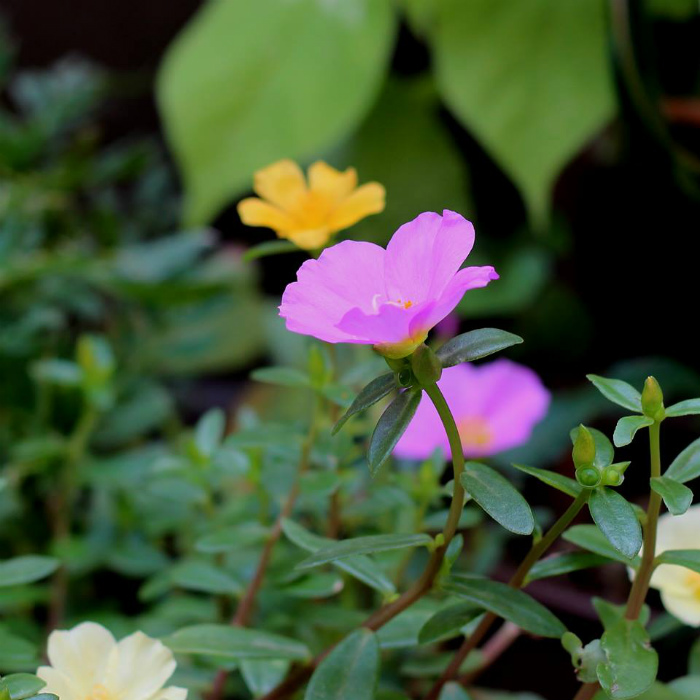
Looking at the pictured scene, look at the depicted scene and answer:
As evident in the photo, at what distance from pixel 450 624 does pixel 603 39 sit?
0.58 metres

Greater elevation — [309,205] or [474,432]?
[309,205]

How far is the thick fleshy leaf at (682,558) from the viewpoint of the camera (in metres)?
0.22

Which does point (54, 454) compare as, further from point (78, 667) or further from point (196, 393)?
point (196, 393)

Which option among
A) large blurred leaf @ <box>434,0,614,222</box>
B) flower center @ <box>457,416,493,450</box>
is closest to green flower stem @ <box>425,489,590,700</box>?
flower center @ <box>457,416,493,450</box>

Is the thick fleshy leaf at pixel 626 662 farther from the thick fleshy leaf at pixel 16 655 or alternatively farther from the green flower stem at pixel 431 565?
the thick fleshy leaf at pixel 16 655

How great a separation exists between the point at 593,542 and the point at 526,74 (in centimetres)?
52

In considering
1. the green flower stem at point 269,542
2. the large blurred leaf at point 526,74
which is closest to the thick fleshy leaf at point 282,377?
the green flower stem at point 269,542

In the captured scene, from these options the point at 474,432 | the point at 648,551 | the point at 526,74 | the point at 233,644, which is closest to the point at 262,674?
the point at 233,644

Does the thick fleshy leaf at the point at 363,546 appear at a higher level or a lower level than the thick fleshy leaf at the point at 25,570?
higher

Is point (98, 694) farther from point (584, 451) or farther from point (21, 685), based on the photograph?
point (584, 451)

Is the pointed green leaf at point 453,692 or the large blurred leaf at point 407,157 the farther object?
the large blurred leaf at point 407,157

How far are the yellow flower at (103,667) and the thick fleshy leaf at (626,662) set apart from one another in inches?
4.5

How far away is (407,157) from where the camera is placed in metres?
0.81

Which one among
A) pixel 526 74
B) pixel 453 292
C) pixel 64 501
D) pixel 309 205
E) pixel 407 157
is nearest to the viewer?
pixel 453 292
